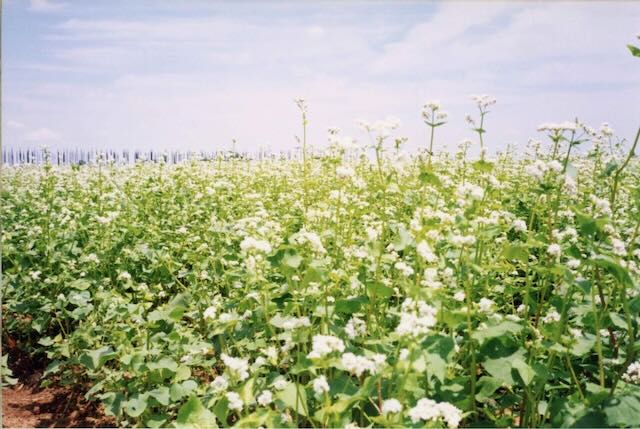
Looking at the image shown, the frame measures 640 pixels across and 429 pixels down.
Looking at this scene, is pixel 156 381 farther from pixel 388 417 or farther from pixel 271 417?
pixel 388 417

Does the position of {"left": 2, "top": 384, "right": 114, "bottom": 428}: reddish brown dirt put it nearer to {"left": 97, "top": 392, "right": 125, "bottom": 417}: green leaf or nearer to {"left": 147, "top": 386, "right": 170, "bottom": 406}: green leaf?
{"left": 97, "top": 392, "right": 125, "bottom": 417}: green leaf

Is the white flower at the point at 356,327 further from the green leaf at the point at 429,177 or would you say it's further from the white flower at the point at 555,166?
the white flower at the point at 555,166

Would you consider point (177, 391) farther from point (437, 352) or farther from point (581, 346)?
point (581, 346)

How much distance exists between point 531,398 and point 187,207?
15.6ft

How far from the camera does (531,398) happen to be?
2.58 m

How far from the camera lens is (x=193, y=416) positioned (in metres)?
2.50

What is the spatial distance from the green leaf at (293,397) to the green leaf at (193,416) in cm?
37

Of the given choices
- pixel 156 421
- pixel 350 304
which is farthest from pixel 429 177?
pixel 156 421

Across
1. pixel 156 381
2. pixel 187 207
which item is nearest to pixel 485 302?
pixel 156 381

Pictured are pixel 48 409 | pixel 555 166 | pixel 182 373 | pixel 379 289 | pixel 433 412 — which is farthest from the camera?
pixel 48 409

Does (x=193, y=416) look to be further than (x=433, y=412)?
Yes

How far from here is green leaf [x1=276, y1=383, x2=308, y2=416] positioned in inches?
97.7

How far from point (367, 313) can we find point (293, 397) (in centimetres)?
81

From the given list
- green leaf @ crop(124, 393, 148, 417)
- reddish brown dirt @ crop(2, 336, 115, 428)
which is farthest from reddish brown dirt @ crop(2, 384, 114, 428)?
green leaf @ crop(124, 393, 148, 417)
